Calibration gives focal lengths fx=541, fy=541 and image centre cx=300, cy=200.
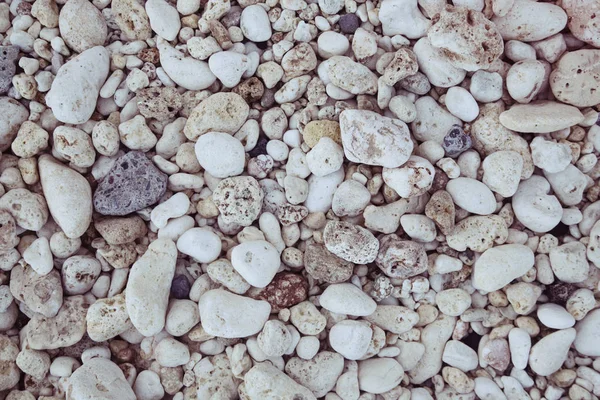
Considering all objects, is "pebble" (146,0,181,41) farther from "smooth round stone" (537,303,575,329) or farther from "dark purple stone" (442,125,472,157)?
"smooth round stone" (537,303,575,329)

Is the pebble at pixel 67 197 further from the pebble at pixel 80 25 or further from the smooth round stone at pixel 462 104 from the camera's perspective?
the smooth round stone at pixel 462 104

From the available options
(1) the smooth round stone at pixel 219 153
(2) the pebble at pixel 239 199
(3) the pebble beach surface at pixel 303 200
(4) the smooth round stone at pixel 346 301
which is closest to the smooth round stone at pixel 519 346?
(3) the pebble beach surface at pixel 303 200

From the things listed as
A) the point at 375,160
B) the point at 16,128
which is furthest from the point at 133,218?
the point at 375,160

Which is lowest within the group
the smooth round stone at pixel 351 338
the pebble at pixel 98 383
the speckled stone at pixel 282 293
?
the pebble at pixel 98 383

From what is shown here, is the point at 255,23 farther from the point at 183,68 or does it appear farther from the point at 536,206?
the point at 536,206

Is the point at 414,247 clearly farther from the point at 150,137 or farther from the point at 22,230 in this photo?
the point at 22,230

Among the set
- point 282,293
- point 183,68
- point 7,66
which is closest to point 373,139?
point 282,293
